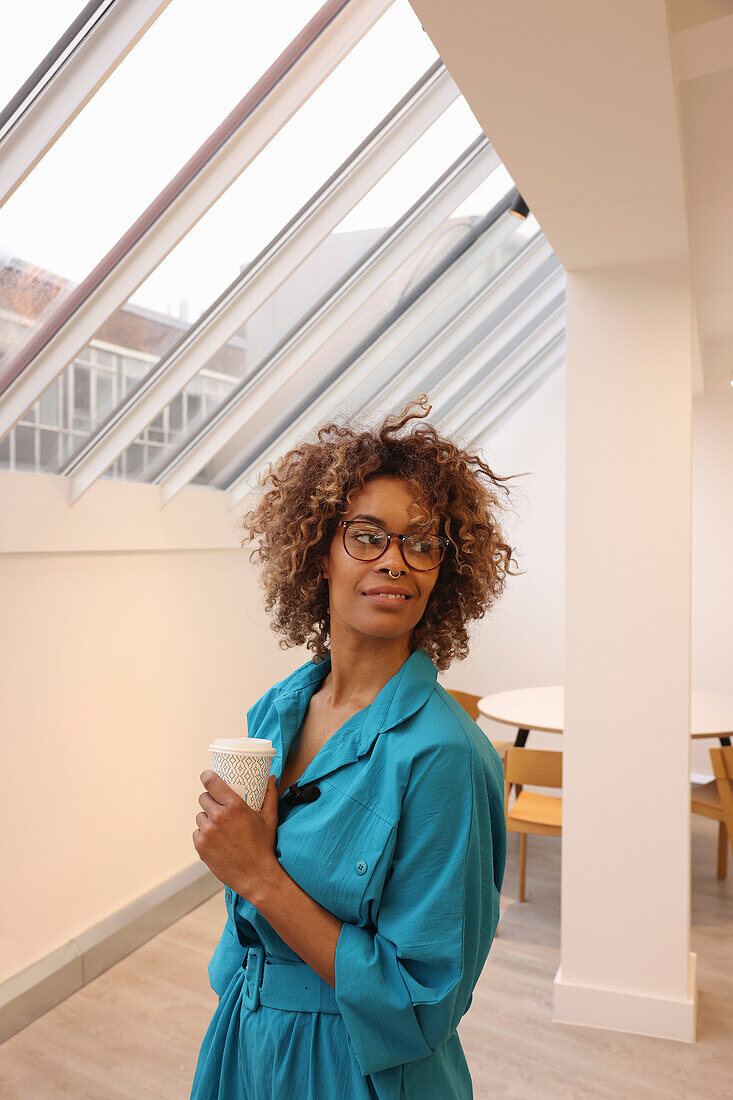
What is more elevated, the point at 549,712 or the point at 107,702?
the point at 107,702

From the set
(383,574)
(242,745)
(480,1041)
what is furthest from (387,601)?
(480,1041)

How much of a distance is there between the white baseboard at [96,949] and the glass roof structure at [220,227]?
5.41 feet

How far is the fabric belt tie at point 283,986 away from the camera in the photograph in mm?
1108

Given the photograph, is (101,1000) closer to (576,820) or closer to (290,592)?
(576,820)

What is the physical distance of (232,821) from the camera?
1060 millimetres

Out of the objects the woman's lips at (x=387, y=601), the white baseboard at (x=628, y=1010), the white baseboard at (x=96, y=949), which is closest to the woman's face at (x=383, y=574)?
the woman's lips at (x=387, y=601)

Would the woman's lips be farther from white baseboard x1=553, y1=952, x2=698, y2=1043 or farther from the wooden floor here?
white baseboard x1=553, y1=952, x2=698, y2=1043

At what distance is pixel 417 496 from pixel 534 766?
2.85 metres

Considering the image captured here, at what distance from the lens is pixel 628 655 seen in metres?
2.86

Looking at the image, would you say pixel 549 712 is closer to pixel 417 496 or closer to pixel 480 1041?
pixel 480 1041

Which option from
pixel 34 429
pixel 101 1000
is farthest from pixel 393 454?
pixel 101 1000

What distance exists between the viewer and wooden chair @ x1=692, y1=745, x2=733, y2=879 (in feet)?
12.4

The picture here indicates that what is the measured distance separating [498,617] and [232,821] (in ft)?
17.7

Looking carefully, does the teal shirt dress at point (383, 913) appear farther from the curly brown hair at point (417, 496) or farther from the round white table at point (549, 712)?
the round white table at point (549, 712)
